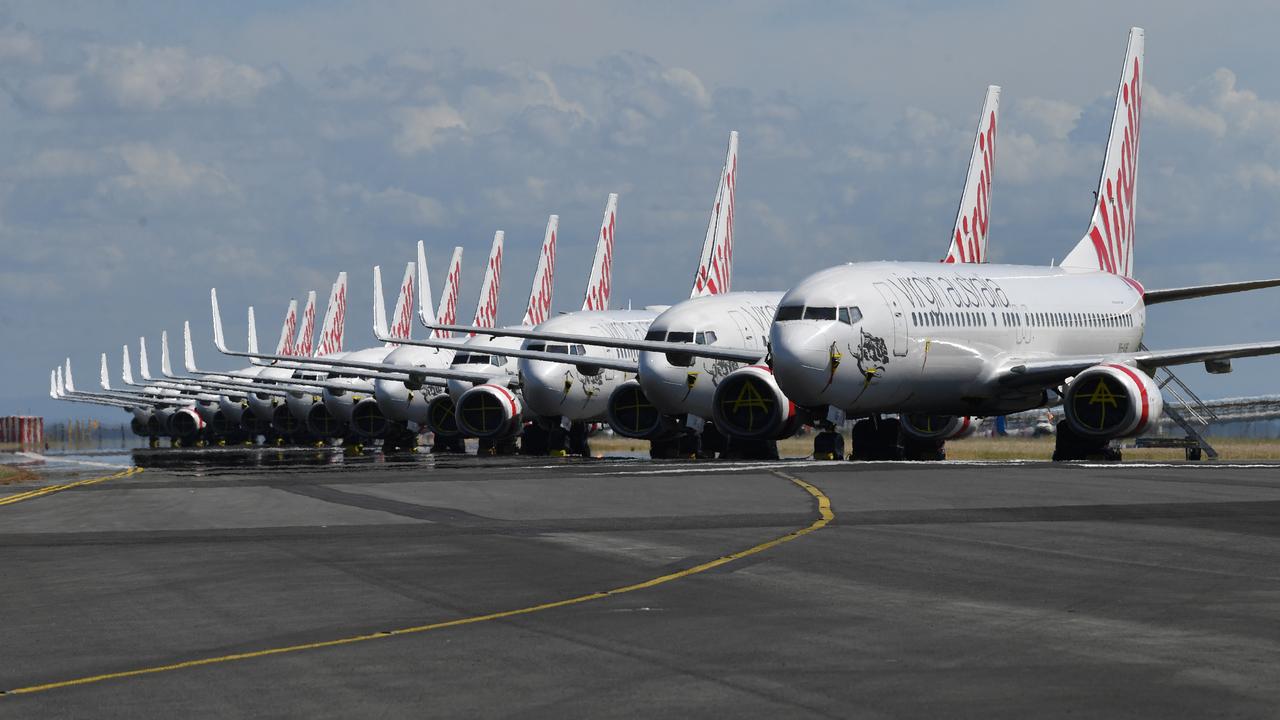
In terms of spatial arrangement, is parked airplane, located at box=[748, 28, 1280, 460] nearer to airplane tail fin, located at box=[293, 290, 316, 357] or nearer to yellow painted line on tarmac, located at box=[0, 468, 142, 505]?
yellow painted line on tarmac, located at box=[0, 468, 142, 505]

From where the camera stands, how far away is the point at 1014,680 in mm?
9312

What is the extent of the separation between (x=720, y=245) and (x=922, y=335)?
18522 millimetres

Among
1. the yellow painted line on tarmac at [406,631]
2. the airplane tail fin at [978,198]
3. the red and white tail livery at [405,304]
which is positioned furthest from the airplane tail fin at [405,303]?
the yellow painted line on tarmac at [406,631]

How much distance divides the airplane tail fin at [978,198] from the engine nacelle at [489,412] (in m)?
15.7

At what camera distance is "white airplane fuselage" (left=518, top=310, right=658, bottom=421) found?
53.5 metres

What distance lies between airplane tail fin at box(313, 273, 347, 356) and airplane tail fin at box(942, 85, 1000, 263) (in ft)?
217

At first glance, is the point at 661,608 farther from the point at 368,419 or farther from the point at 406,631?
the point at 368,419

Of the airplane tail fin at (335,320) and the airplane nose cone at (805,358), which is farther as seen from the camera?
the airplane tail fin at (335,320)

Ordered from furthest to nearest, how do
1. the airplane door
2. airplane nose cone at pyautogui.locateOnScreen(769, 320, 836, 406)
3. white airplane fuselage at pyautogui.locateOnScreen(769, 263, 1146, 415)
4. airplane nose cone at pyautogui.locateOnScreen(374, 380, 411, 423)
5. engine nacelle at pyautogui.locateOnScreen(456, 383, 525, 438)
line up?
airplane nose cone at pyautogui.locateOnScreen(374, 380, 411, 423) → engine nacelle at pyautogui.locateOnScreen(456, 383, 525, 438) → the airplane door → white airplane fuselage at pyautogui.locateOnScreen(769, 263, 1146, 415) → airplane nose cone at pyautogui.locateOnScreen(769, 320, 836, 406)

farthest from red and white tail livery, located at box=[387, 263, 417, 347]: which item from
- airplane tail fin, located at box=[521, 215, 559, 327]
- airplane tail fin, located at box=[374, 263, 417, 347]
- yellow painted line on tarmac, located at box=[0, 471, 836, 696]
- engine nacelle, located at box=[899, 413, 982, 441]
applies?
yellow painted line on tarmac, located at box=[0, 471, 836, 696]

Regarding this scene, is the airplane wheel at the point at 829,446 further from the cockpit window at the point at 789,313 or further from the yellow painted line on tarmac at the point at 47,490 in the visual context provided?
the yellow painted line on tarmac at the point at 47,490

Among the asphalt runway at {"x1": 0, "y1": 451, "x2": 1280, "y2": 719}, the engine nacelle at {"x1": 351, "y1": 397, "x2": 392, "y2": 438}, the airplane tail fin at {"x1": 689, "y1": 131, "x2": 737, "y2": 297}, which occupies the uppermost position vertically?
the airplane tail fin at {"x1": 689, "y1": 131, "x2": 737, "y2": 297}

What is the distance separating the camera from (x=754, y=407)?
41.3 metres

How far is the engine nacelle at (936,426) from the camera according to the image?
48.8 m
